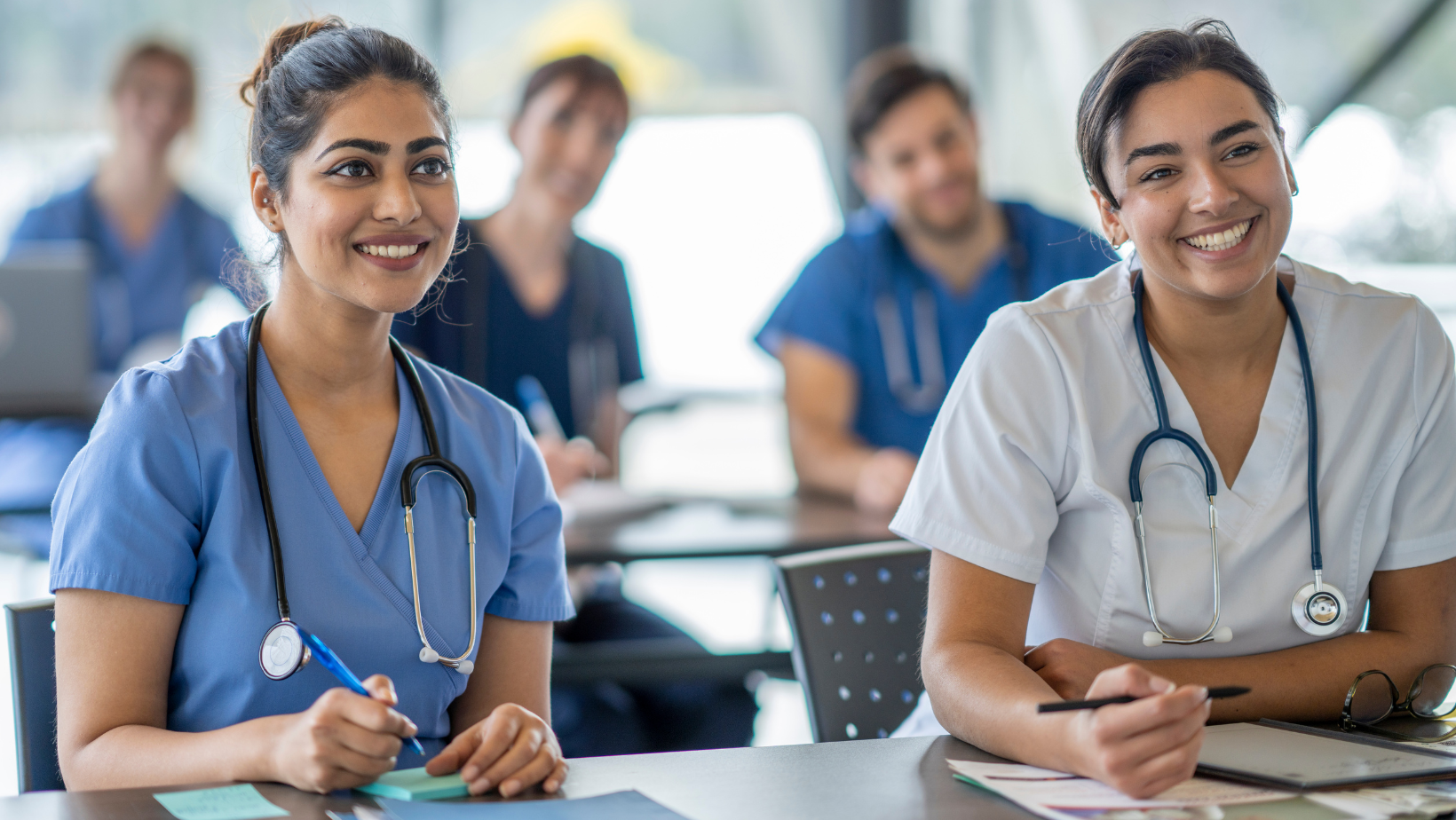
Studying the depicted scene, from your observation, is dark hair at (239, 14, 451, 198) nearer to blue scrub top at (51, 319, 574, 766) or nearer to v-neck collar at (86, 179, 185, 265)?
blue scrub top at (51, 319, 574, 766)

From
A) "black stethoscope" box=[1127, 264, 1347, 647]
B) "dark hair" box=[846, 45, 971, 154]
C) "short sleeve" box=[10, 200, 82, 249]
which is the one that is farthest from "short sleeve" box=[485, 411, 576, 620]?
"short sleeve" box=[10, 200, 82, 249]

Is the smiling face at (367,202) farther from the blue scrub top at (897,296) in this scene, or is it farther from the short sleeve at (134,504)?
the blue scrub top at (897,296)

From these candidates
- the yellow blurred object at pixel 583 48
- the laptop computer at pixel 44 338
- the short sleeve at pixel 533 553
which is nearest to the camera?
the short sleeve at pixel 533 553

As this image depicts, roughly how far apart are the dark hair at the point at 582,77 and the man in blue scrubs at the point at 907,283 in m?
0.52

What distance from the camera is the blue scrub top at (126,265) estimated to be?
152 inches

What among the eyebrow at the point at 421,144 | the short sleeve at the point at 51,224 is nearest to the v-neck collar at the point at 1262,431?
the eyebrow at the point at 421,144

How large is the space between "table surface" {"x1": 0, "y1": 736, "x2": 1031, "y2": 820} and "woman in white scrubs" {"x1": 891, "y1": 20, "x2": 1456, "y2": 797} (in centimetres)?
15

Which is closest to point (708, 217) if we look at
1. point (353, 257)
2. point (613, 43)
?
point (613, 43)

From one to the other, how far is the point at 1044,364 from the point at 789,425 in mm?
1364

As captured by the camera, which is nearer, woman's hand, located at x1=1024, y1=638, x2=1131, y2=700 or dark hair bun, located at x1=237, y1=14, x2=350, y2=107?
woman's hand, located at x1=1024, y1=638, x2=1131, y2=700

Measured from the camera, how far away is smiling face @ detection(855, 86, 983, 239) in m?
2.66

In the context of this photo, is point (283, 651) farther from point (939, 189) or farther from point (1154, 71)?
point (939, 189)

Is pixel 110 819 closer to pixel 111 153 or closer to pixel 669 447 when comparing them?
pixel 111 153

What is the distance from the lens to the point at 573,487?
2348 mm
